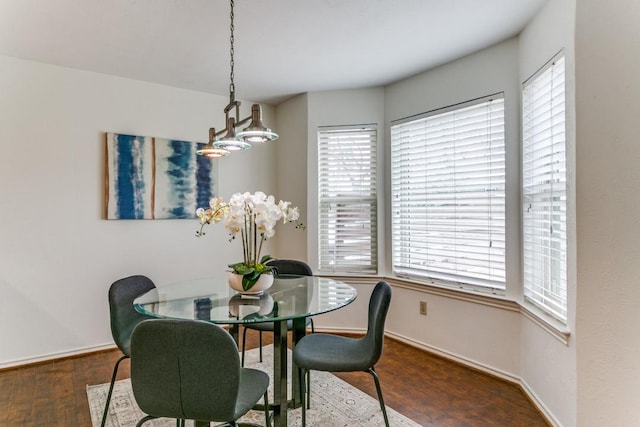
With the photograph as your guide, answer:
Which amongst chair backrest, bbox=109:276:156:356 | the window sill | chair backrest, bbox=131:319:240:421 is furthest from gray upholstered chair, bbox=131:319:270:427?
the window sill

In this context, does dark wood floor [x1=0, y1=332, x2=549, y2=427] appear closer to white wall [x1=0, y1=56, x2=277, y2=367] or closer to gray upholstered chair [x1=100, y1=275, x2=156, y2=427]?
white wall [x1=0, y1=56, x2=277, y2=367]

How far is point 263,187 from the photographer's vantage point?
13.7 ft

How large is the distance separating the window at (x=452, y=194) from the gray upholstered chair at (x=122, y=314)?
2.27 metres

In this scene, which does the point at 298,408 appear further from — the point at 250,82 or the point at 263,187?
the point at 250,82

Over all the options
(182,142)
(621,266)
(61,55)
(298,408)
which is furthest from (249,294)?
(61,55)

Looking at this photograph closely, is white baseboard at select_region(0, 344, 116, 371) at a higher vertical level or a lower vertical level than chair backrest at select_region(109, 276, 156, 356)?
lower

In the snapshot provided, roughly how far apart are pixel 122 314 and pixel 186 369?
39.9 inches

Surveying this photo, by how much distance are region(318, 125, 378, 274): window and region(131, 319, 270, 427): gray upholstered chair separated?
96.1 inches

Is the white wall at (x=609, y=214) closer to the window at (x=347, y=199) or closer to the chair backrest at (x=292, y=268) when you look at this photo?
the chair backrest at (x=292, y=268)

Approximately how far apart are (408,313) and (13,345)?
3.27 metres

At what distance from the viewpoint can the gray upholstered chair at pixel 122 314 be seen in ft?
6.52

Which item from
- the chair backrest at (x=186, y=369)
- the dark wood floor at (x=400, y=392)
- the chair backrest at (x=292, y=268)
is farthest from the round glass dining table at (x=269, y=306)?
the dark wood floor at (x=400, y=392)

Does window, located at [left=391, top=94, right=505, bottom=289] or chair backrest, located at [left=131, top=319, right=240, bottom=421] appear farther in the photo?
window, located at [left=391, top=94, right=505, bottom=289]

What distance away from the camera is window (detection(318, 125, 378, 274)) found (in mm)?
3641
